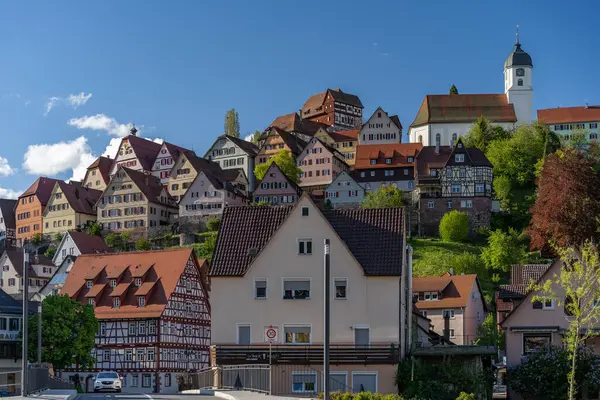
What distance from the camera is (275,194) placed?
157 meters

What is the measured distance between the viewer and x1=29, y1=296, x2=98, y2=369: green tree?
75062 millimetres

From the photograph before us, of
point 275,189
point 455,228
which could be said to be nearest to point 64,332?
point 455,228

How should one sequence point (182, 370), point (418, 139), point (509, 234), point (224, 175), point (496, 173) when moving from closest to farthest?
1. point (182, 370)
2. point (509, 234)
3. point (496, 173)
4. point (224, 175)
5. point (418, 139)

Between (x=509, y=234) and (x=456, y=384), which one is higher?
(x=509, y=234)

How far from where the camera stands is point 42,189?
559 ft

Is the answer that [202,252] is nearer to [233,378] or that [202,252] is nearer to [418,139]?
[418,139]

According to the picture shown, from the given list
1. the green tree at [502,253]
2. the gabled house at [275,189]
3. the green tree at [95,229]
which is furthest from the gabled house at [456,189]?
the green tree at [95,229]

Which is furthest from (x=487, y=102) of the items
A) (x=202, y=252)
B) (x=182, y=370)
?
(x=182, y=370)

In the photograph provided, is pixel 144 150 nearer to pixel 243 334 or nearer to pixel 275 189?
pixel 275 189

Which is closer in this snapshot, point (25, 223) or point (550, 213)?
point (550, 213)

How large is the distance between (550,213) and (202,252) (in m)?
54.4

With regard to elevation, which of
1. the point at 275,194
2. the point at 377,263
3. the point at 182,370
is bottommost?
the point at 182,370

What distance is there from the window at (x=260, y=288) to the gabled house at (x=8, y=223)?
12124cm

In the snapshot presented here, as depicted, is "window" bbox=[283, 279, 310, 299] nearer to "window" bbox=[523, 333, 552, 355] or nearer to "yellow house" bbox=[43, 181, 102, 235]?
"window" bbox=[523, 333, 552, 355]
